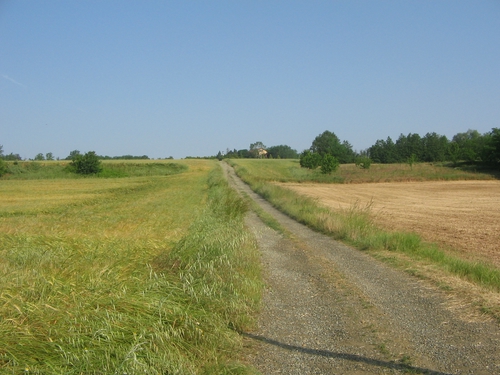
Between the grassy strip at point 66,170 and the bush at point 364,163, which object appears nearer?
the grassy strip at point 66,170

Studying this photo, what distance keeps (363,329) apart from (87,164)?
257 ft

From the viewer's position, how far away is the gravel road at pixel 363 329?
16.7 feet

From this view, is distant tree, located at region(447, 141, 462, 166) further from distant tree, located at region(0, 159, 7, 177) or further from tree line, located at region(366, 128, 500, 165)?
distant tree, located at region(0, 159, 7, 177)

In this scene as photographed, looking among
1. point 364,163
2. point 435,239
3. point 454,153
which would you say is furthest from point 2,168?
point 454,153

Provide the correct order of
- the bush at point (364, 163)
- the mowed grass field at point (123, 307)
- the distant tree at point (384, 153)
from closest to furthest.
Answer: the mowed grass field at point (123, 307), the bush at point (364, 163), the distant tree at point (384, 153)

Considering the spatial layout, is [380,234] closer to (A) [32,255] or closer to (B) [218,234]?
(B) [218,234]

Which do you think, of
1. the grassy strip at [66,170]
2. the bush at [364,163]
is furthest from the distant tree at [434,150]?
the grassy strip at [66,170]

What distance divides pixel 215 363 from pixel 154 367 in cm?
75

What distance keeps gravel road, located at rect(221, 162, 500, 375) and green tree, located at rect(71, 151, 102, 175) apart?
7429 centimetres

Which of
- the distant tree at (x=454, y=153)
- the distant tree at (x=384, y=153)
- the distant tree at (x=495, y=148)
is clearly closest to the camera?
the distant tree at (x=495, y=148)

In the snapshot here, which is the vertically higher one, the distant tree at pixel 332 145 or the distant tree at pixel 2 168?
the distant tree at pixel 332 145

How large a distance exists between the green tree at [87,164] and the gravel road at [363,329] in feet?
244

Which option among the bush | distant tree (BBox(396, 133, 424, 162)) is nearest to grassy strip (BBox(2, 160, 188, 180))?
A: the bush

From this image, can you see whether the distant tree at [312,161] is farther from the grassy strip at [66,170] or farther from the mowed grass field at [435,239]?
the mowed grass field at [435,239]
